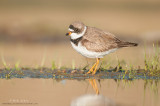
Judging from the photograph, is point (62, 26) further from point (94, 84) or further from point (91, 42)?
point (94, 84)

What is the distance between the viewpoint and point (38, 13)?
22.2m

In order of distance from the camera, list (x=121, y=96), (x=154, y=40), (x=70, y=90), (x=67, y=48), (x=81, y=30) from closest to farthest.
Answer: (x=121, y=96)
(x=70, y=90)
(x=81, y=30)
(x=67, y=48)
(x=154, y=40)

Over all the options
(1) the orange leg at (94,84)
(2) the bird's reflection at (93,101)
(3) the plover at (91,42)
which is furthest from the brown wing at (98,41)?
(2) the bird's reflection at (93,101)

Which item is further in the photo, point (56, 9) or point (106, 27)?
point (56, 9)

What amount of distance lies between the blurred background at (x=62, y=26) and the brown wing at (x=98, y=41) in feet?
2.87

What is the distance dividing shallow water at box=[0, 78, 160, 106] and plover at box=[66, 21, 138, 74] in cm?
73

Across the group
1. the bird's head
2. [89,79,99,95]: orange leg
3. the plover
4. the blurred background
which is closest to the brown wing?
the plover

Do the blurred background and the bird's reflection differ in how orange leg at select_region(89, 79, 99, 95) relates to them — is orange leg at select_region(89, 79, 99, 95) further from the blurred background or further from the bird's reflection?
the blurred background

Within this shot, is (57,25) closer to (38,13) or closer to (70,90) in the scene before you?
(38,13)

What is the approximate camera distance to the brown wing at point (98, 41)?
31.3 feet

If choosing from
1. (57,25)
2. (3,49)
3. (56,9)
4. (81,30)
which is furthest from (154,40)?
(56,9)

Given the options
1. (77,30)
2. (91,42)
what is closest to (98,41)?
(91,42)

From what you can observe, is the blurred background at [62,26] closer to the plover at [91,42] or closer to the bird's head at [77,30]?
the plover at [91,42]

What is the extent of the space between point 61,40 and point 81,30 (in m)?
7.36
